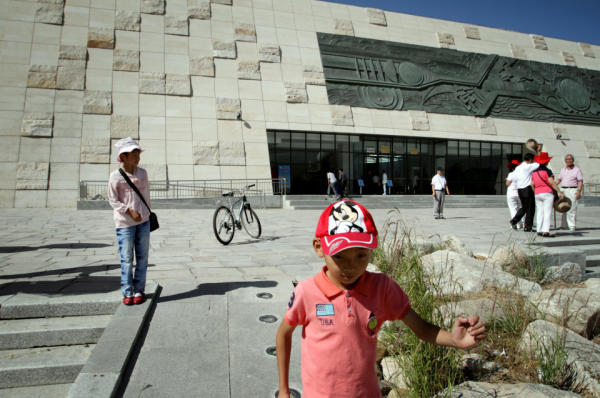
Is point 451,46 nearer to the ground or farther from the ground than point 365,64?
farther from the ground

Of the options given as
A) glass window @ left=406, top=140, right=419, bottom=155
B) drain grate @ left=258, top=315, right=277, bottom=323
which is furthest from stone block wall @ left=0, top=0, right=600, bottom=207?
drain grate @ left=258, top=315, right=277, bottom=323

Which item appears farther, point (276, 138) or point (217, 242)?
point (276, 138)

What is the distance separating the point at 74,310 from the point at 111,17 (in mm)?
20811

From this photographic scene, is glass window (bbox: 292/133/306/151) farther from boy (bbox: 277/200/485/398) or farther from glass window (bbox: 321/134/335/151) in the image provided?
boy (bbox: 277/200/485/398)

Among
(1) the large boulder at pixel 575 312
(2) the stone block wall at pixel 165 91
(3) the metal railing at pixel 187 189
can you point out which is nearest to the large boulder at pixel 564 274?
(1) the large boulder at pixel 575 312

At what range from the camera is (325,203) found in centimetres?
1919

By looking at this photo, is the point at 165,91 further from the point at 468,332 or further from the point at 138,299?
the point at 468,332

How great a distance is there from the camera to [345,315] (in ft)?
5.31

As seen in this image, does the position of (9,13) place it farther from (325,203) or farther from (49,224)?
(325,203)

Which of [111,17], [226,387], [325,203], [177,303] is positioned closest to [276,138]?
[325,203]

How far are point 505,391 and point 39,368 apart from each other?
3421mm

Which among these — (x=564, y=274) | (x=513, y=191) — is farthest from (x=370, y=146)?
(x=564, y=274)

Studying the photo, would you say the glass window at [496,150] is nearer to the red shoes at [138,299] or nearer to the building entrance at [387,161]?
the building entrance at [387,161]

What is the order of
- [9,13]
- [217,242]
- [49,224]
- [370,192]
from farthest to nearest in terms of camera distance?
1. [370,192]
2. [9,13]
3. [49,224]
4. [217,242]
